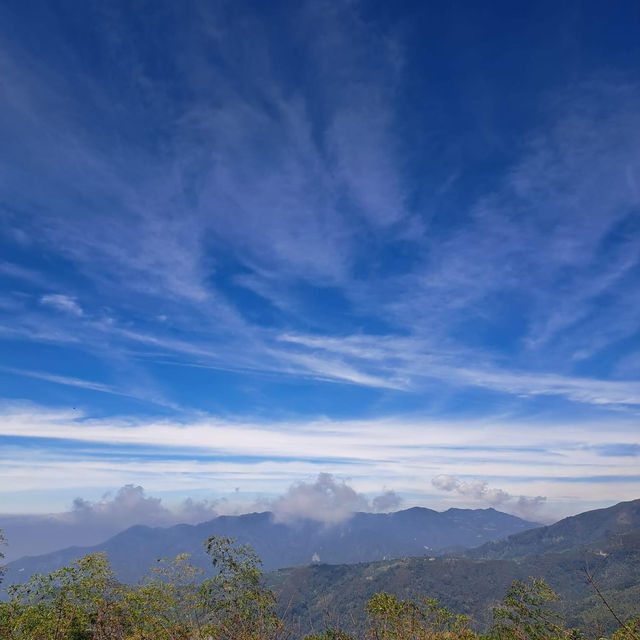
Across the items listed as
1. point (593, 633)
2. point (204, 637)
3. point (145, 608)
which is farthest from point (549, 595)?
point (593, 633)

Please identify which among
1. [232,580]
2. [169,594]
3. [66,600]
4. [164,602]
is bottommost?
[232,580]

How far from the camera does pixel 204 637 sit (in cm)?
1950

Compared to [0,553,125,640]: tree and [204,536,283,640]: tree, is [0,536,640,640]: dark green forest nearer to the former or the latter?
[0,553,125,640]: tree

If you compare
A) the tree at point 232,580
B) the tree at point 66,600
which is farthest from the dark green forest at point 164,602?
the tree at point 232,580

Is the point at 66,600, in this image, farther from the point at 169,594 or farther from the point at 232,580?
the point at 232,580

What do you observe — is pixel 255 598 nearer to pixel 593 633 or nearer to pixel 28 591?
pixel 28 591

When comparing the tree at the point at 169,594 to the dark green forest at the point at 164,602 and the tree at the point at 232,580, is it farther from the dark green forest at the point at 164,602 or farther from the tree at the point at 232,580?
the tree at the point at 232,580

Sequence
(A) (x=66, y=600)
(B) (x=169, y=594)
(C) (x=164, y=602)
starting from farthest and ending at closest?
1. (B) (x=169, y=594)
2. (C) (x=164, y=602)
3. (A) (x=66, y=600)

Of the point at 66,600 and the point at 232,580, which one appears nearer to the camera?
the point at 66,600

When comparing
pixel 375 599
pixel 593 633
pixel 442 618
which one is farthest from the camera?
pixel 375 599

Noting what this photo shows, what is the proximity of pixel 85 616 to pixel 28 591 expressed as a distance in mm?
6536

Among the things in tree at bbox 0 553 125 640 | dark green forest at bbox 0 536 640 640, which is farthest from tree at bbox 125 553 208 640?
tree at bbox 0 553 125 640

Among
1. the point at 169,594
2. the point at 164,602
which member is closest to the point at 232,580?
the point at 169,594

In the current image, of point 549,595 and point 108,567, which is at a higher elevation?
point 108,567
